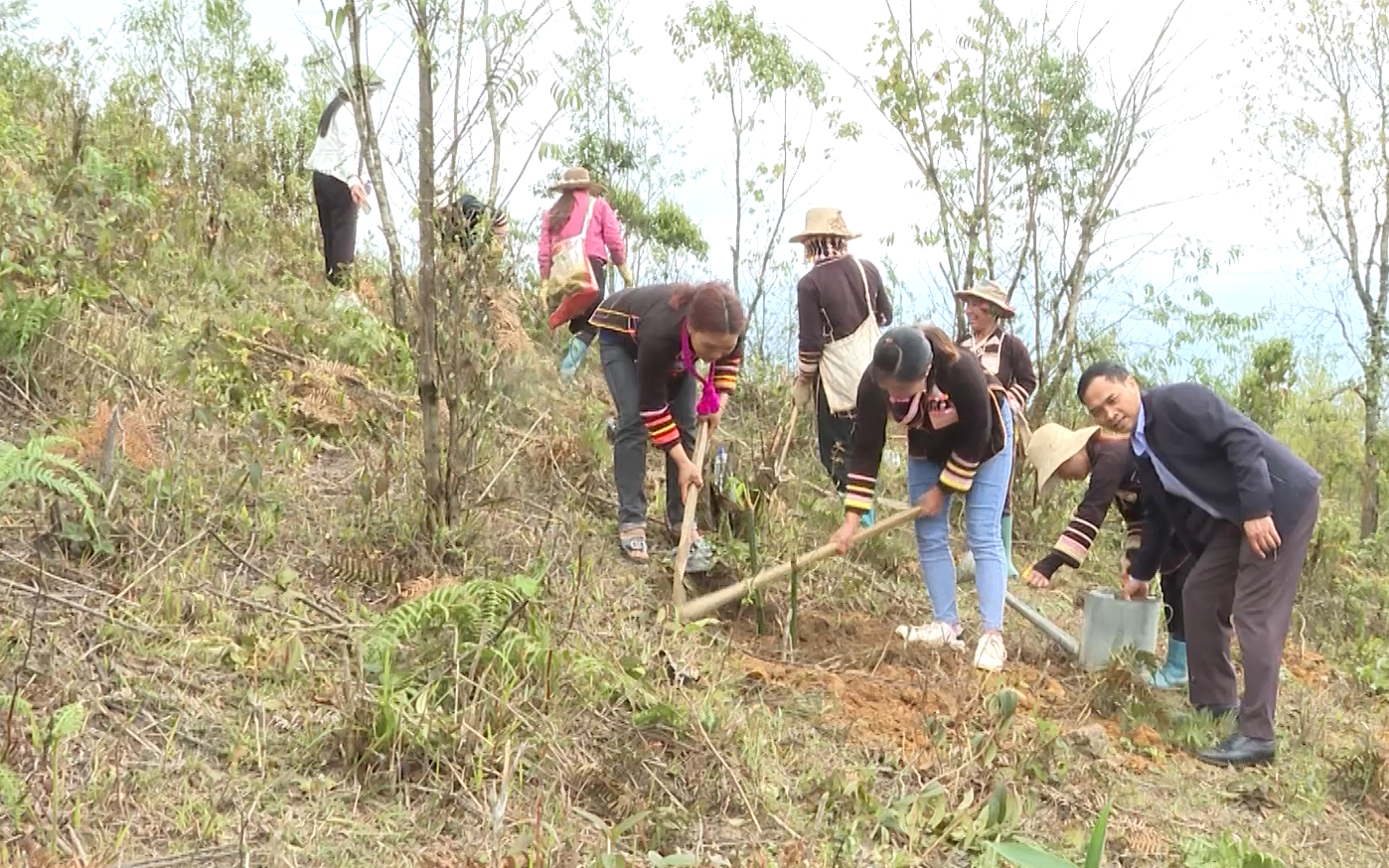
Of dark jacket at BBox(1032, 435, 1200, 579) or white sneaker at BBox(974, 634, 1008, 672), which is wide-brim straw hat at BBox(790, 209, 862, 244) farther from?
white sneaker at BBox(974, 634, 1008, 672)

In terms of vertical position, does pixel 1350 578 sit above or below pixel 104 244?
below

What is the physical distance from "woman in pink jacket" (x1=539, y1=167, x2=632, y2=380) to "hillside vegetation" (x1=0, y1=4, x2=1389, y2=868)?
1.44ft

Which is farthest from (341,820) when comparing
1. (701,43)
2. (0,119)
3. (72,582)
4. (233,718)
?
(701,43)

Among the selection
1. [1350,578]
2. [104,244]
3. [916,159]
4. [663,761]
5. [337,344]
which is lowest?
[1350,578]

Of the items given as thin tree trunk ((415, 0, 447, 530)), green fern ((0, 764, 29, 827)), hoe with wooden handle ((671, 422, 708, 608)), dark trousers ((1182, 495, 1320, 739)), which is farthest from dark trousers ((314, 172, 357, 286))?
dark trousers ((1182, 495, 1320, 739))

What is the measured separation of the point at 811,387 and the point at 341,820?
380cm

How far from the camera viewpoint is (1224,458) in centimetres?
399

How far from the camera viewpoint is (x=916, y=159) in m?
7.18

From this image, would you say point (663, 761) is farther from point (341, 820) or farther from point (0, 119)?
point (0, 119)

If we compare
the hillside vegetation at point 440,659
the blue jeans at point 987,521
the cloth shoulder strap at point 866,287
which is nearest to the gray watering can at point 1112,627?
the hillside vegetation at point 440,659

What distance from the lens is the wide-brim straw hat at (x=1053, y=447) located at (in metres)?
4.75

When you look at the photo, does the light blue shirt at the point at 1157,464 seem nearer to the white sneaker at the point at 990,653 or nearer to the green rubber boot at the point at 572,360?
the white sneaker at the point at 990,653

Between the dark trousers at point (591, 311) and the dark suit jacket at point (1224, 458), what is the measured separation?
9.61 ft

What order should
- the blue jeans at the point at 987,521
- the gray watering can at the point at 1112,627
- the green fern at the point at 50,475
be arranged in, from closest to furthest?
1. the green fern at the point at 50,475
2. the blue jeans at the point at 987,521
3. the gray watering can at the point at 1112,627
